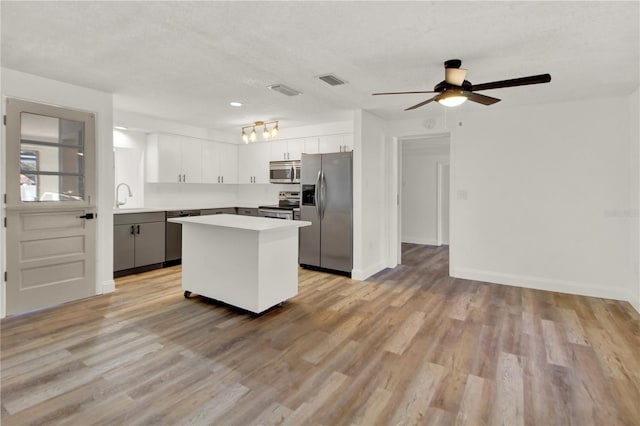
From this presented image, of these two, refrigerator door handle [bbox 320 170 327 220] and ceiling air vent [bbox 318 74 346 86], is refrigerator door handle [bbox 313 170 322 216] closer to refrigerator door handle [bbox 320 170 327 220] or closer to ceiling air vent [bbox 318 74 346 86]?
refrigerator door handle [bbox 320 170 327 220]

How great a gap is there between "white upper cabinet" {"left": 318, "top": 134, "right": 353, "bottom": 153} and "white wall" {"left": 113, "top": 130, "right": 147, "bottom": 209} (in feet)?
9.79

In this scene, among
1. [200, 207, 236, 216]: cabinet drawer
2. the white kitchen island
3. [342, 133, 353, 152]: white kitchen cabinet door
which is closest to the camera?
the white kitchen island

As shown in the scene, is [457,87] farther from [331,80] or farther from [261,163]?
[261,163]

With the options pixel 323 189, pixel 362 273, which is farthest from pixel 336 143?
pixel 362 273

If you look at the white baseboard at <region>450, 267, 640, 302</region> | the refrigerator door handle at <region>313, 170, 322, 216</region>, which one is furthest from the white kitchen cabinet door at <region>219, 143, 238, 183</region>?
the white baseboard at <region>450, 267, 640, 302</region>

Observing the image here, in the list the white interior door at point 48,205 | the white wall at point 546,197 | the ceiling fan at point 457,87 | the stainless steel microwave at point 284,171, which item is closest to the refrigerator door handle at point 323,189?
the stainless steel microwave at point 284,171

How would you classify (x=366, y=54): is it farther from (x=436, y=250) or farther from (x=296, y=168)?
(x=436, y=250)

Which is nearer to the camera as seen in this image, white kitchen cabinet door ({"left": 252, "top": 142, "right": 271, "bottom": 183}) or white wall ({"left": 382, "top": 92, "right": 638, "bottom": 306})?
white wall ({"left": 382, "top": 92, "right": 638, "bottom": 306})

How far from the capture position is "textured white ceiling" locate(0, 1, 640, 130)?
211cm

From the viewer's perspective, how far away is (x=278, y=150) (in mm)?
6316

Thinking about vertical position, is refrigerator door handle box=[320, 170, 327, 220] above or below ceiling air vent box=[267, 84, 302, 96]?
below

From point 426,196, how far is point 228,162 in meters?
4.44

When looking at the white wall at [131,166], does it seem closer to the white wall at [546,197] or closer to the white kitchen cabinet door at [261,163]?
the white kitchen cabinet door at [261,163]

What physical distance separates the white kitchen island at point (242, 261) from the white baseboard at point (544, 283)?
8.69 feet
